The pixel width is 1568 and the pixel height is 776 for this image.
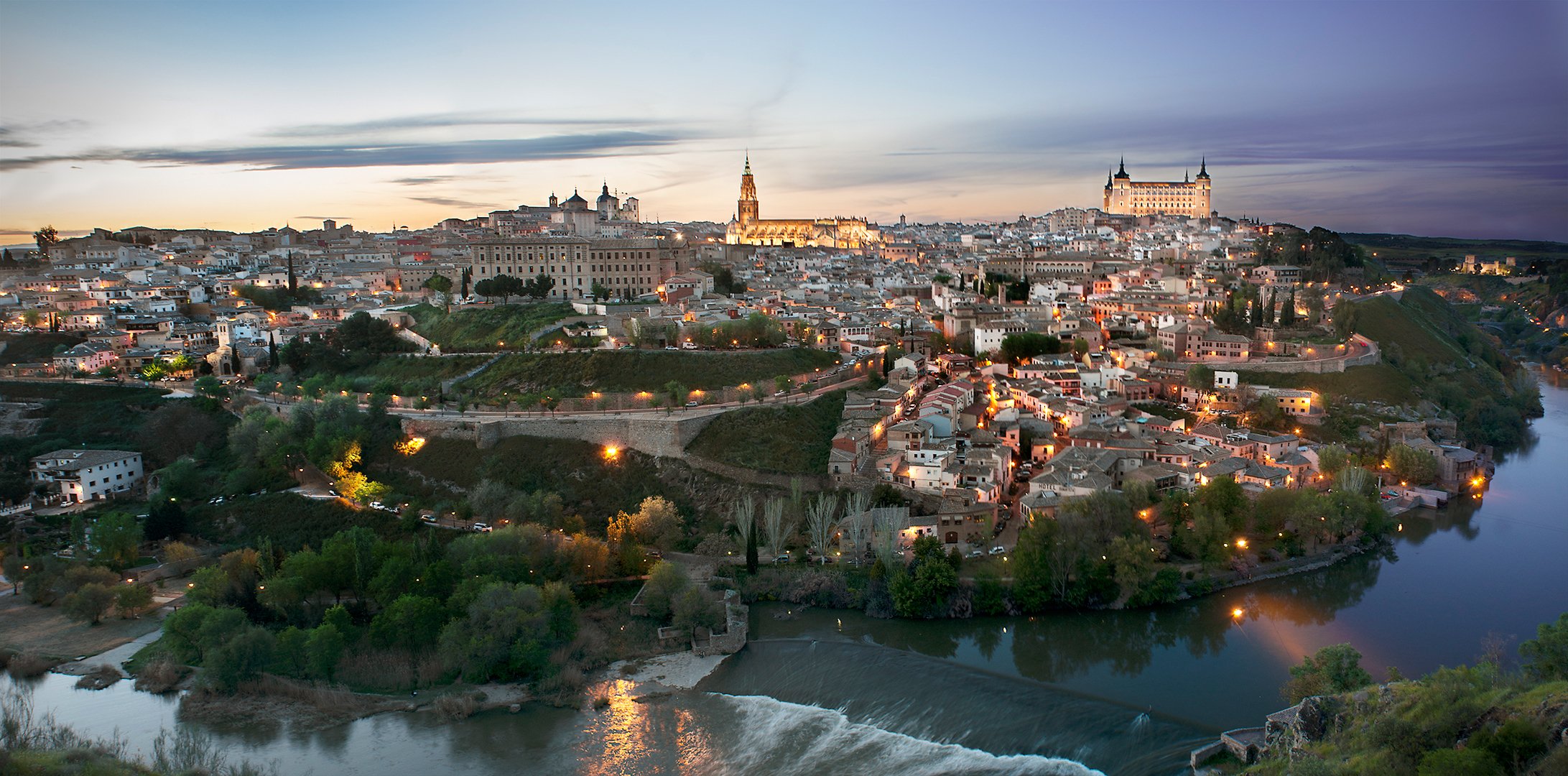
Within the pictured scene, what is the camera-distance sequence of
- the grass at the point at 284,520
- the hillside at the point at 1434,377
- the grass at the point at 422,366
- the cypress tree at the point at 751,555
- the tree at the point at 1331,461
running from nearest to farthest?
the cypress tree at the point at 751,555 → the grass at the point at 284,520 → the tree at the point at 1331,461 → the hillside at the point at 1434,377 → the grass at the point at 422,366

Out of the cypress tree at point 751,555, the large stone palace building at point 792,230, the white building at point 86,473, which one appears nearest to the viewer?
the cypress tree at point 751,555

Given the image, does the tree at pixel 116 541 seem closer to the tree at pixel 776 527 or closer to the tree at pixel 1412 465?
the tree at pixel 776 527

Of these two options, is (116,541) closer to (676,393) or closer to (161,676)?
(161,676)

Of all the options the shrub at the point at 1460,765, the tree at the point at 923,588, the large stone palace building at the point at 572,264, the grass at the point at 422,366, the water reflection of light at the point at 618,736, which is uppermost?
the large stone palace building at the point at 572,264

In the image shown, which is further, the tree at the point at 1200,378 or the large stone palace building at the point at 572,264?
the large stone palace building at the point at 572,264

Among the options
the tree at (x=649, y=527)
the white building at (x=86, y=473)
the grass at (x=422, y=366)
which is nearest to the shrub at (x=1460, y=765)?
the tree at (x=649, y=527)

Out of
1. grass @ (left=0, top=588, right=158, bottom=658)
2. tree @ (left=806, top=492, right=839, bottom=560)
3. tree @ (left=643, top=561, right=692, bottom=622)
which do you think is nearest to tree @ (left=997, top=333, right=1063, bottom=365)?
tree @ (left=806, top=492, right=839, bottom=560)

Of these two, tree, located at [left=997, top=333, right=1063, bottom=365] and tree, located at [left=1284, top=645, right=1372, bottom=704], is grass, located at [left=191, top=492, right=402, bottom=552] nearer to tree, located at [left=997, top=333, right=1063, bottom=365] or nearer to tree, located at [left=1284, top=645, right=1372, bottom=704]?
tree, located at [left=1284, top=645, right=1372, bottom=704]
